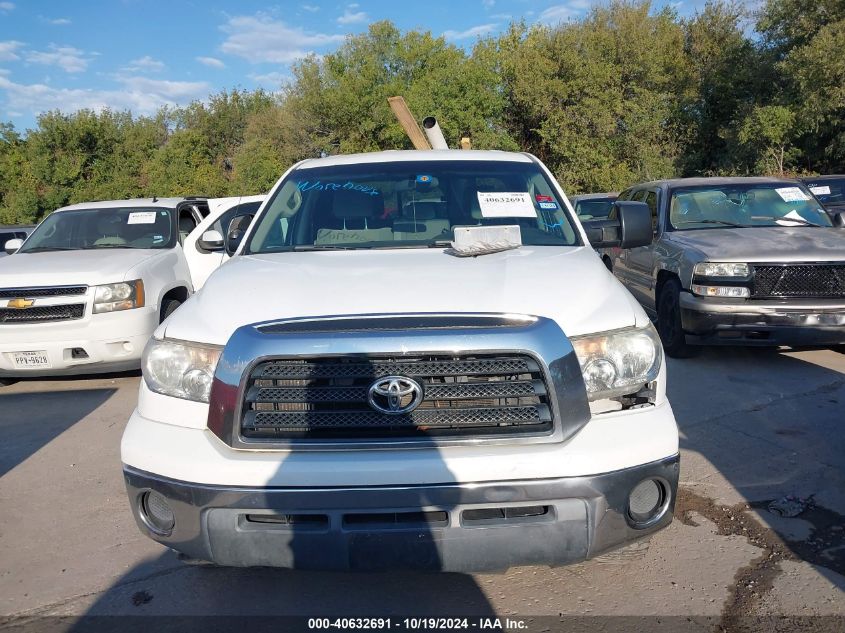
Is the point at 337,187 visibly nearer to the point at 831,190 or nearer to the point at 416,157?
the point at 416,157

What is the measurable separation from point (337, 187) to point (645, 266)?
4717mm

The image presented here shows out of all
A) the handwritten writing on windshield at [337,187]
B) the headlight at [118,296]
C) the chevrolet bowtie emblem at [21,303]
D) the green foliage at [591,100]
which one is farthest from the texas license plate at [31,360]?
the green foliage at [591,100]

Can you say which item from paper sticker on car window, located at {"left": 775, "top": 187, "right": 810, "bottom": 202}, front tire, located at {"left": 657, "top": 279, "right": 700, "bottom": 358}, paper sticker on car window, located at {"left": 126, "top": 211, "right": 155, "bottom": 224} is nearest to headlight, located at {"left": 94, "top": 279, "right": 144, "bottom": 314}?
paper sticker on car window, located at {"left": 126, "top": 211, "right": 155, "bottom": 224}

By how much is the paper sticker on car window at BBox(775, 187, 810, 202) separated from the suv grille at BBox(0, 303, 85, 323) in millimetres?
7227

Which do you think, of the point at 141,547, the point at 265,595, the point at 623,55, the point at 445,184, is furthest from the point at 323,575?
the point at 623,55

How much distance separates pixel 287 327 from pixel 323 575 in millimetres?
1336

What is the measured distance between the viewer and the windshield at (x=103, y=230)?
7.91m

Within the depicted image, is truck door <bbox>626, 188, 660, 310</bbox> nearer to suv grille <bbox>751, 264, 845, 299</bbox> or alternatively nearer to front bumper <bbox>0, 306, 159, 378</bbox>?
suv grille <bbox>751, 264, 845, 299</bbox>

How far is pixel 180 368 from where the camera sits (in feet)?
9.05

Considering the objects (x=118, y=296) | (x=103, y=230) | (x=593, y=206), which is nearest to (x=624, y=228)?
(x=118, y=296)

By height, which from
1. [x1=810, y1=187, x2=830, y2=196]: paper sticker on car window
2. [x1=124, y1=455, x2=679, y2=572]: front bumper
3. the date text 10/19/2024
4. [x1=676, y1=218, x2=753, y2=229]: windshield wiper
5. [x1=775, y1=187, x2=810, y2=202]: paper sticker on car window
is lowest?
the date text 10/19/2024

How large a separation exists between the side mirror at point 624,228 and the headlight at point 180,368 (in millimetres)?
2404

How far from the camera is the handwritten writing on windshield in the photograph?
4.18 metres

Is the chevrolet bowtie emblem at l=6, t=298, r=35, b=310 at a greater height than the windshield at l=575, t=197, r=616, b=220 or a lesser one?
lesser
